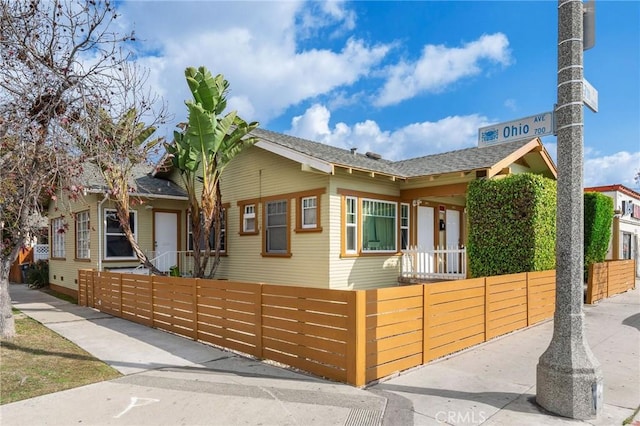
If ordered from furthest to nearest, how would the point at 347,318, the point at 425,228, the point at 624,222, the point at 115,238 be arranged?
1. the point at 624,222
2. the point at 115,238
3. the point at 425,228
4. the point at 347,318

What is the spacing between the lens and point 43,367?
5.94 m

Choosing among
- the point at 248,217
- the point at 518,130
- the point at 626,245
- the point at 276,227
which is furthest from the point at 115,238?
the point at 626,245

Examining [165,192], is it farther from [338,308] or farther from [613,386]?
[613,386]

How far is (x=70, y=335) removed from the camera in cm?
816

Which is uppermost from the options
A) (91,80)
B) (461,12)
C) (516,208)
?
(461,12)

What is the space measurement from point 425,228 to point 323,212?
428 cm

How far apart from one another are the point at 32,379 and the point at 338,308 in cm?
418

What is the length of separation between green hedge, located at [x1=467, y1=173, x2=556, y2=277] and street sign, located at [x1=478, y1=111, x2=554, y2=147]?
536 cm

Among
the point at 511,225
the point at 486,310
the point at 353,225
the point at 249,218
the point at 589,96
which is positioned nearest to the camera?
the point at 589,96

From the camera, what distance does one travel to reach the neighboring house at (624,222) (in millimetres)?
19438

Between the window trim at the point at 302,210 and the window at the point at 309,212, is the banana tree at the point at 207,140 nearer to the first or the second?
the window trim at the point at 302,210

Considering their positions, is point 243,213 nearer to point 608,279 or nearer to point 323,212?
point 323,212

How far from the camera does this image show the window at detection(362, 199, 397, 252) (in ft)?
37.2

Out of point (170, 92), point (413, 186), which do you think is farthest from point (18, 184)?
point (413, 186)
